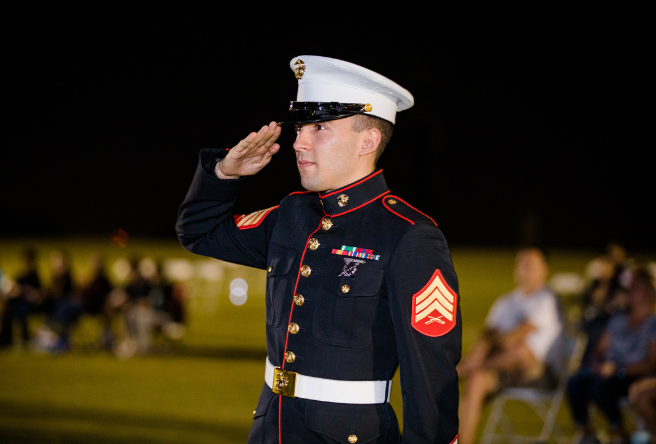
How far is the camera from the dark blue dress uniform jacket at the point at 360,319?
6.04 ft

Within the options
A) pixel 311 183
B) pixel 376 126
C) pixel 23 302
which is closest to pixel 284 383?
pixel 311 183

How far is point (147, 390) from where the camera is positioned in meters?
6.97

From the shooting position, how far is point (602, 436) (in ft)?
18.5

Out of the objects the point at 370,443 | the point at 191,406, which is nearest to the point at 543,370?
the point at 191,406

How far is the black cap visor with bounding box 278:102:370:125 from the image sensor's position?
2.08m

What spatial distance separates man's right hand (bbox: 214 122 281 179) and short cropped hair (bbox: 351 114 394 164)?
25 cm

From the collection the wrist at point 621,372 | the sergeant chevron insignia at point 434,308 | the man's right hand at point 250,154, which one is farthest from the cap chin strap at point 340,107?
the wrist at point 621,372

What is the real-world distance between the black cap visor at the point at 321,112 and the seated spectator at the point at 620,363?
363cm

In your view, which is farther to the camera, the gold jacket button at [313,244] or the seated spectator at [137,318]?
the seated spectator at [137,318]

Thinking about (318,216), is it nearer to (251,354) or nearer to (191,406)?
(191,406)

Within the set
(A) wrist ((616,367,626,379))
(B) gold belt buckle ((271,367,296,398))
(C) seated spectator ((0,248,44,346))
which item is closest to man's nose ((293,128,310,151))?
(B) gold belt buckle ((271,367,296,398))

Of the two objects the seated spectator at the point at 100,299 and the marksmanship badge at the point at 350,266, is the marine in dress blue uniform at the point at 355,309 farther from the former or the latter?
the seated spectator at the point at 100,299

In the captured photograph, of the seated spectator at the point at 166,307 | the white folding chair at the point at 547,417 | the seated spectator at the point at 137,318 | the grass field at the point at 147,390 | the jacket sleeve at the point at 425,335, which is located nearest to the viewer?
the jacket sleeve at the point at 425,335

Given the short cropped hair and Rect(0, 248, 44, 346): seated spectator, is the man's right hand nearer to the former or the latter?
the short cropped hair
